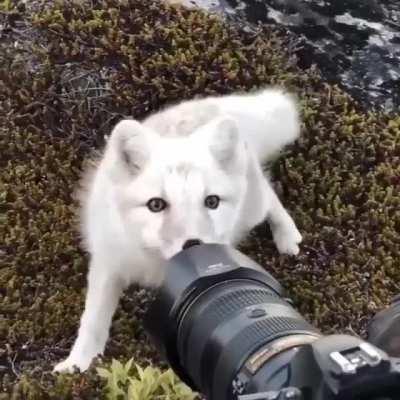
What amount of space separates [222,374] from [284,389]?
1.18 feet

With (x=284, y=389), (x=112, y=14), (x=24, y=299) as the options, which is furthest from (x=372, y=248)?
(x=284, y=389)

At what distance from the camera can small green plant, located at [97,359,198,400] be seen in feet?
9.45

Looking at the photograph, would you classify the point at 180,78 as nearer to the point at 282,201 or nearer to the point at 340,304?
the point at 282,201

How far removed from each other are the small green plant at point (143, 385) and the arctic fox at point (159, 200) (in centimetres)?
23

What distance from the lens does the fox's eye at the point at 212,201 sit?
305cm

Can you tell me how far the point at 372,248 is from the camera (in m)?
3.81

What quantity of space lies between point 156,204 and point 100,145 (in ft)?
3.80

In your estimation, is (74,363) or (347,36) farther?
(347,36)

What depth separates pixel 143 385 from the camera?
2877 mm

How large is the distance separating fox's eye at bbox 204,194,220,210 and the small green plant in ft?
1.71

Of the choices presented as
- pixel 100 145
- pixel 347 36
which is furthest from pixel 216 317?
pixel 347 36

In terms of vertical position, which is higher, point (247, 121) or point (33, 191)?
point (247, 121)

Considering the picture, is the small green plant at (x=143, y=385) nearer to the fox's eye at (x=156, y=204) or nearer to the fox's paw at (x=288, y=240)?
the fox's eye at (x=156, y=204)

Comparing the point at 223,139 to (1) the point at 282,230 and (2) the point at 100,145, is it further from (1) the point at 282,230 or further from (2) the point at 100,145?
(2) the point at 100,145
